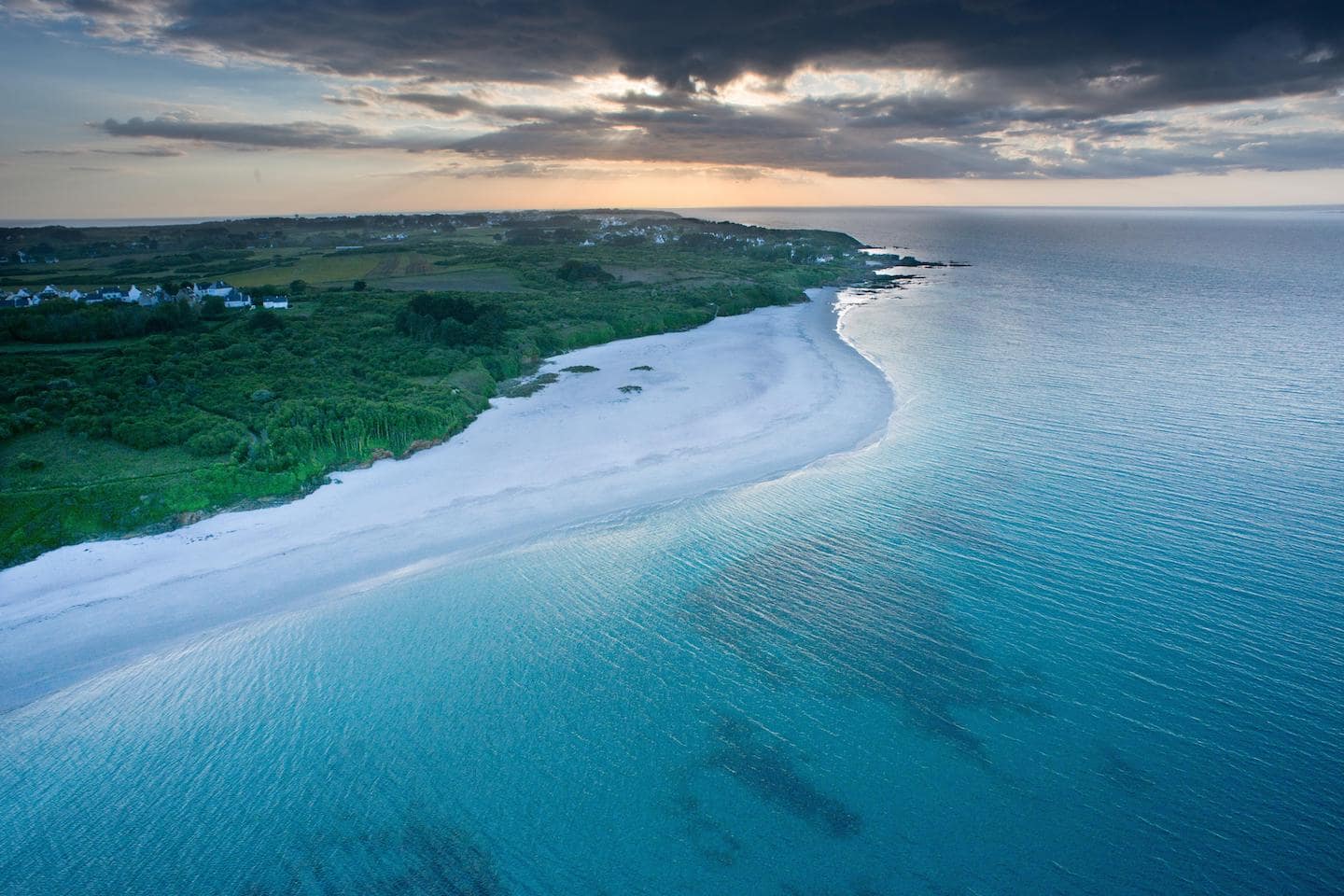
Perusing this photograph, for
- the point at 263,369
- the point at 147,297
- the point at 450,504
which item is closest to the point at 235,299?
the point at 147,297

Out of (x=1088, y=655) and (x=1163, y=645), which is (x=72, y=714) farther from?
(x=1163, y=645)

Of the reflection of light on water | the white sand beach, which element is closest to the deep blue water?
the white sand beach

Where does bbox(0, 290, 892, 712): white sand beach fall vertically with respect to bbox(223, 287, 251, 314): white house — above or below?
below

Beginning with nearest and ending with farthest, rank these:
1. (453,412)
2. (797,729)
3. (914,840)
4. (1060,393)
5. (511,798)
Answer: (914,840), (511,798), (797,729), (453,412), (1060,393)

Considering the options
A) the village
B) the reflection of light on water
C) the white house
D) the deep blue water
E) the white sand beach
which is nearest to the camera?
the deep blue water

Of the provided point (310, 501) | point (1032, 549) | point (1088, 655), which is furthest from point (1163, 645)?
point (310, 501)

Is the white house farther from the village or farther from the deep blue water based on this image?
the deep blue water

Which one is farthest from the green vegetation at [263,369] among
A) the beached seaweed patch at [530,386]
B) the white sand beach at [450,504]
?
the white sand beach at [450,504]

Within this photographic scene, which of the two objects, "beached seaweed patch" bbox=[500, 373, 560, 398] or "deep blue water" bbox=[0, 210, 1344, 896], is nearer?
"deep blue water" bbox=[0, 210, 1344, 896]

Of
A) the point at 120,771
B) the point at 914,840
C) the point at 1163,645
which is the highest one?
the point at 1163,645
